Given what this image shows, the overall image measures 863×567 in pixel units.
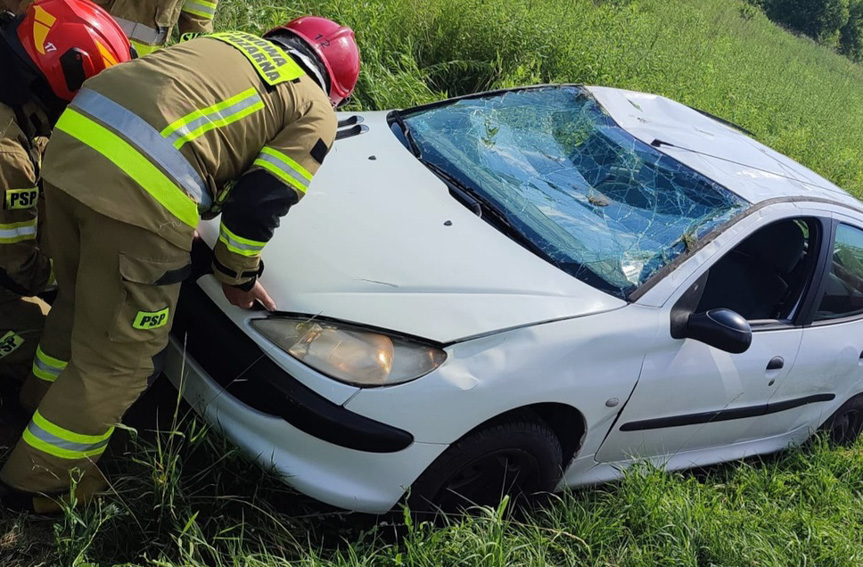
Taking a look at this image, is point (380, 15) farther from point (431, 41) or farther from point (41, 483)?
point (41, 483)

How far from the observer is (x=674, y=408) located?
2.54 metres

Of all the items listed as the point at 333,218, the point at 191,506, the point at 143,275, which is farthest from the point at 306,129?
the point at 191,506

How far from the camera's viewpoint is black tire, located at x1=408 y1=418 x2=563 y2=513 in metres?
2.08

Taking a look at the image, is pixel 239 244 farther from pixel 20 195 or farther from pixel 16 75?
pixel 16 75

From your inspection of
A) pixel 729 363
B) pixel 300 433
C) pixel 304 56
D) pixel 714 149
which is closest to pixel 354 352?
pixel 300 433

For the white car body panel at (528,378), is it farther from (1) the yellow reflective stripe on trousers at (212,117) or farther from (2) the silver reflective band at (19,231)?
(2) the silver reflective band at (19,231)

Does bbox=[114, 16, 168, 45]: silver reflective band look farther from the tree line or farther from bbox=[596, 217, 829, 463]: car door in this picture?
the tree line

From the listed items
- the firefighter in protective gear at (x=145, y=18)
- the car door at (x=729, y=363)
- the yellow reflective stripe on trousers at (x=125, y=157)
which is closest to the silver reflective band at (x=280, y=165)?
the yellow reflective stripe on trousers at (x=125, y=157)

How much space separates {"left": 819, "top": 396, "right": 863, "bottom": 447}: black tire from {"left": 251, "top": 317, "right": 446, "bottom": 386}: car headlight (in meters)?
2.41

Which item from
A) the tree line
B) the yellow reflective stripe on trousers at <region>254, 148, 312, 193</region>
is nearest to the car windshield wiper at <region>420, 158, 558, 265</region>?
the yellow reflective stripe on trousers at <region>254, 148, 312, 193</region>

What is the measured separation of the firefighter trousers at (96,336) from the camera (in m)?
1.84

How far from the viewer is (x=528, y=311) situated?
2.15m

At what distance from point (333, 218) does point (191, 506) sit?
101 cm

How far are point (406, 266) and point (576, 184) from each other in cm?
95
